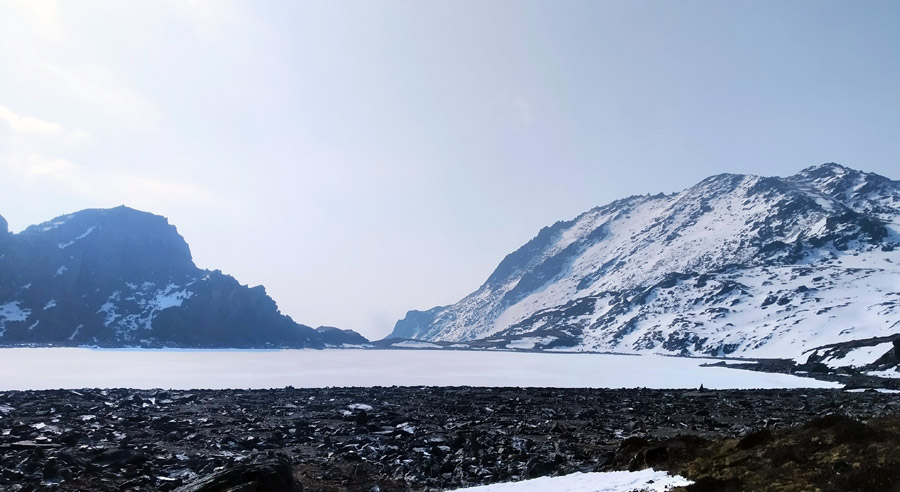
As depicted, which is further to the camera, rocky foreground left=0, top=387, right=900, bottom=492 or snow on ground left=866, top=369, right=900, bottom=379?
snow on ground left=866, top=369, right=900, bottom=379

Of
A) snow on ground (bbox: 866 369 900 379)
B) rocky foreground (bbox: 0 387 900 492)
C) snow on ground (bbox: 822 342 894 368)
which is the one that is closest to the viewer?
rocky foreground (bbox: 0 387 900 492)

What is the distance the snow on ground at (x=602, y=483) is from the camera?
60.4ft

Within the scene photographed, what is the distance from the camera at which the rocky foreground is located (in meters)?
17.6

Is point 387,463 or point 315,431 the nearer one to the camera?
point 387,463

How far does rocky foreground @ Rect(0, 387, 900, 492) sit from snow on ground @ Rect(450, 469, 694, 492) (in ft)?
2.66

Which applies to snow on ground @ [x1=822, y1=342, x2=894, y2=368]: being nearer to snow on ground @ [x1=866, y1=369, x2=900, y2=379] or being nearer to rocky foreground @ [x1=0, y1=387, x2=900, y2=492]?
snow on ground @ [x1=866, y1=369, x2=900, y2=379]

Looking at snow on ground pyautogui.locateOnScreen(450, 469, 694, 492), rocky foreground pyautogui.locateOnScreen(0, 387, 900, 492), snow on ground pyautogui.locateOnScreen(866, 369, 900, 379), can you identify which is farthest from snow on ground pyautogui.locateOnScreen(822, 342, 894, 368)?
snow on ground pyautogui.locateOnScreen(450, 469, 694, 492)

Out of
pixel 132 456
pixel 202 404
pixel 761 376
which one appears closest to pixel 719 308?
pixel 761 376

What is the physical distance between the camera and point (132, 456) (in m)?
26.1

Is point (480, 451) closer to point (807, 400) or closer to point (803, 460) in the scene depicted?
point (803, 460)

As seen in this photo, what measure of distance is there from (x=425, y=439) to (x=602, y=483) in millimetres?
14981

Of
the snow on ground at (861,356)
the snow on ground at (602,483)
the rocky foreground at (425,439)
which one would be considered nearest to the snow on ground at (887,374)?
the snow on ground at (861,356)

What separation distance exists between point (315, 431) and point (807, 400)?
144 ft

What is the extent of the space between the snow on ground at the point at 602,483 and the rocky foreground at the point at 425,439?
810mm
